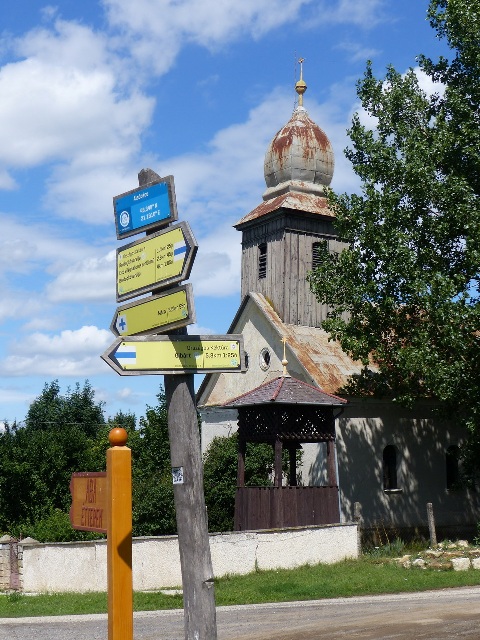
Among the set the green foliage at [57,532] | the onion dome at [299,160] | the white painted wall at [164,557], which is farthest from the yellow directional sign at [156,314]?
the onion dome at [299,160]

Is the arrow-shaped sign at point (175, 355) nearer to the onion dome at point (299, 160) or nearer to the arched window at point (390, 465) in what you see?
the arched window at point (390, 465)

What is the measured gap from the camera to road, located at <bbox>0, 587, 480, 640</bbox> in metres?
11.7

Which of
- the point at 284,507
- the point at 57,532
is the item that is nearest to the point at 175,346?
the point at 284,507

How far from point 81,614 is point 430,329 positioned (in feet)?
42.1

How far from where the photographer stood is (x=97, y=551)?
18.8 m

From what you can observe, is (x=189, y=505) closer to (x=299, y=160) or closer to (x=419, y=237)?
(x=419, y=237)

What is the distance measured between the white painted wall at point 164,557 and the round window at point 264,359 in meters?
9.55

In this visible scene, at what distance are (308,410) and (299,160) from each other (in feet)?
39.4

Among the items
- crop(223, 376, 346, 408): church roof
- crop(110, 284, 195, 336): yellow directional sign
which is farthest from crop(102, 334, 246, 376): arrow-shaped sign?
crop(223, 376, 346, 408): church roof

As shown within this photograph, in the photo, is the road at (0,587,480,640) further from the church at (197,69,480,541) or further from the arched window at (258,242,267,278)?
the arched window at (258,242,267,278)

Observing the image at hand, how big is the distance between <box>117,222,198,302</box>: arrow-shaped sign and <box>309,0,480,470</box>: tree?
1712cm

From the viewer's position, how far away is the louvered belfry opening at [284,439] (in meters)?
23.4

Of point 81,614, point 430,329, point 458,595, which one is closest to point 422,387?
point 430,329

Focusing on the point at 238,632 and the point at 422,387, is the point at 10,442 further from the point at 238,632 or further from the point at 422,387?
the point at 238,632
